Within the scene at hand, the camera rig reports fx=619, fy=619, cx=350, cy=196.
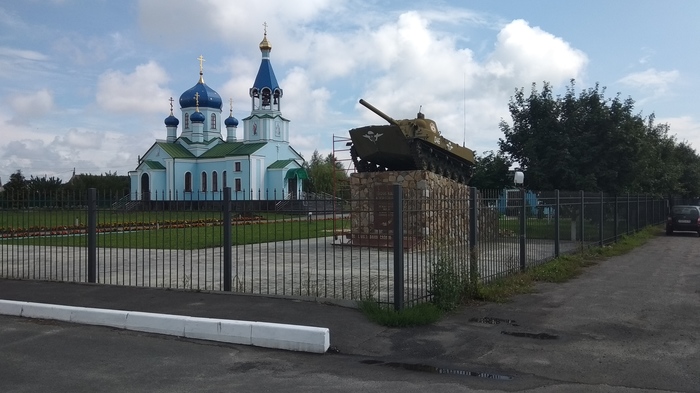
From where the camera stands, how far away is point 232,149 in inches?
2258

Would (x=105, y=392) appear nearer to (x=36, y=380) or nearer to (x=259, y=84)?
(x=36, y=380)

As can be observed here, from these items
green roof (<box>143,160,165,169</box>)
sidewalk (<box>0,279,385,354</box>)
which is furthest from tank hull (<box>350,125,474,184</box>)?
green roof (<box>143,160,165,169</box>)

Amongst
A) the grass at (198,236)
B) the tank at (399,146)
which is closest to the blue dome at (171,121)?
the grass at (198,236)

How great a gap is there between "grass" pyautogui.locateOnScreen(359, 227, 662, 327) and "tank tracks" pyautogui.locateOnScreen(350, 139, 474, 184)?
563cm

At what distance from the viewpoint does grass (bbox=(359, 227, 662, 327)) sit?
25.4ft

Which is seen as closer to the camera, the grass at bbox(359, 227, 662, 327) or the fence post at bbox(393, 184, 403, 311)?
the grass at bbox(359, 227, 662, 327)

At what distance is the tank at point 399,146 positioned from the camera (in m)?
19.2

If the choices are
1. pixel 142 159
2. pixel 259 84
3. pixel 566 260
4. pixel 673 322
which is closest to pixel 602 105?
pixel 566 260

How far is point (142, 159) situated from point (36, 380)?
182 ft

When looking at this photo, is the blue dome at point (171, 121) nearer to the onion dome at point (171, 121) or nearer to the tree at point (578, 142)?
the onion dome at point (171, 121)

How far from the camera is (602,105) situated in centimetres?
2231

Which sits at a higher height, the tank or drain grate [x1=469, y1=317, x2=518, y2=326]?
the tank

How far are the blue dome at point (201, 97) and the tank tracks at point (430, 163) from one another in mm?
42277

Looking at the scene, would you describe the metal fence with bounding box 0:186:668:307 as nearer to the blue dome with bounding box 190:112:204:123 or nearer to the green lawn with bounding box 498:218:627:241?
the green lawn with bounding box 498:218:627:241
